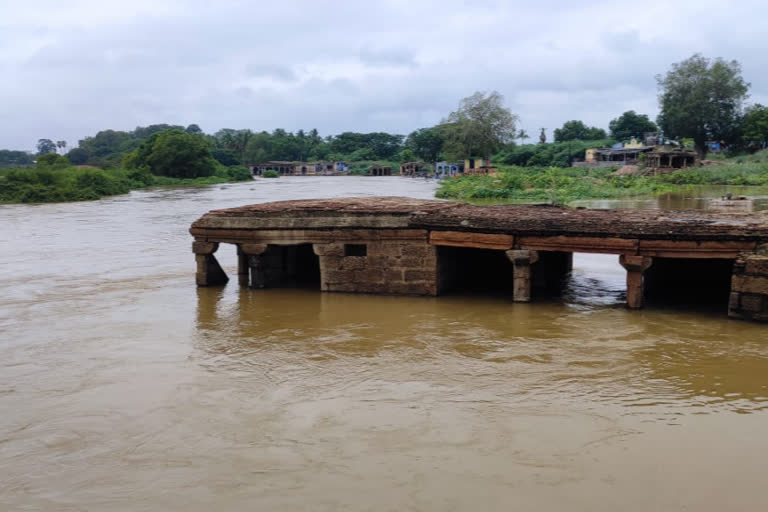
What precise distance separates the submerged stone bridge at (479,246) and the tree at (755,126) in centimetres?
4997

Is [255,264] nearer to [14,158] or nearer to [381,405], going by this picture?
[381,405]

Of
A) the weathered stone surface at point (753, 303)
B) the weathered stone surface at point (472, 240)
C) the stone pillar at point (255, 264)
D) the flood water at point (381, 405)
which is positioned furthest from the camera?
the stone pillar at point (255, 264)

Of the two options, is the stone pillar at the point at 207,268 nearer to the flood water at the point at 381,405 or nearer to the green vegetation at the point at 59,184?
the flood water at the point at 381,405

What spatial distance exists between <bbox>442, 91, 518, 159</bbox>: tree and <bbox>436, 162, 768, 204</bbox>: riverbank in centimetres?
2242

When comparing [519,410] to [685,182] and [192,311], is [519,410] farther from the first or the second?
[685,182]

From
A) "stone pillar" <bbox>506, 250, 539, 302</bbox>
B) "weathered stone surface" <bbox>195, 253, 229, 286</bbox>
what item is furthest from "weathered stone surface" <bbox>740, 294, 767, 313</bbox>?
"weathered stone surface" <bbox>195, 253, 229, 286</bbox>

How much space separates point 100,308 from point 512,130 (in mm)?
66237

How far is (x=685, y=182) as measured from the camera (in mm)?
47562

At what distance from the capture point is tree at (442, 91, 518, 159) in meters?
73.3

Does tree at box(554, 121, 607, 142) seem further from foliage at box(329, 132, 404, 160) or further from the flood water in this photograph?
the flood water

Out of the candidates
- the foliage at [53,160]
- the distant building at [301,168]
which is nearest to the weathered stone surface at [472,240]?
the foliage at [53,160]

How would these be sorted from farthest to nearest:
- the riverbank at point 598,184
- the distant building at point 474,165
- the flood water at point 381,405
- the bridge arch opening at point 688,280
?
the distant building at point 474,165 → the riverbank at point 598,184 → the bridge arch opening at point 688,280 → the flood water at point 381,405

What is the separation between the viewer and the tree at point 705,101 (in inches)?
2283

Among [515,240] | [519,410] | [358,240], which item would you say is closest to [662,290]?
[515,240]
